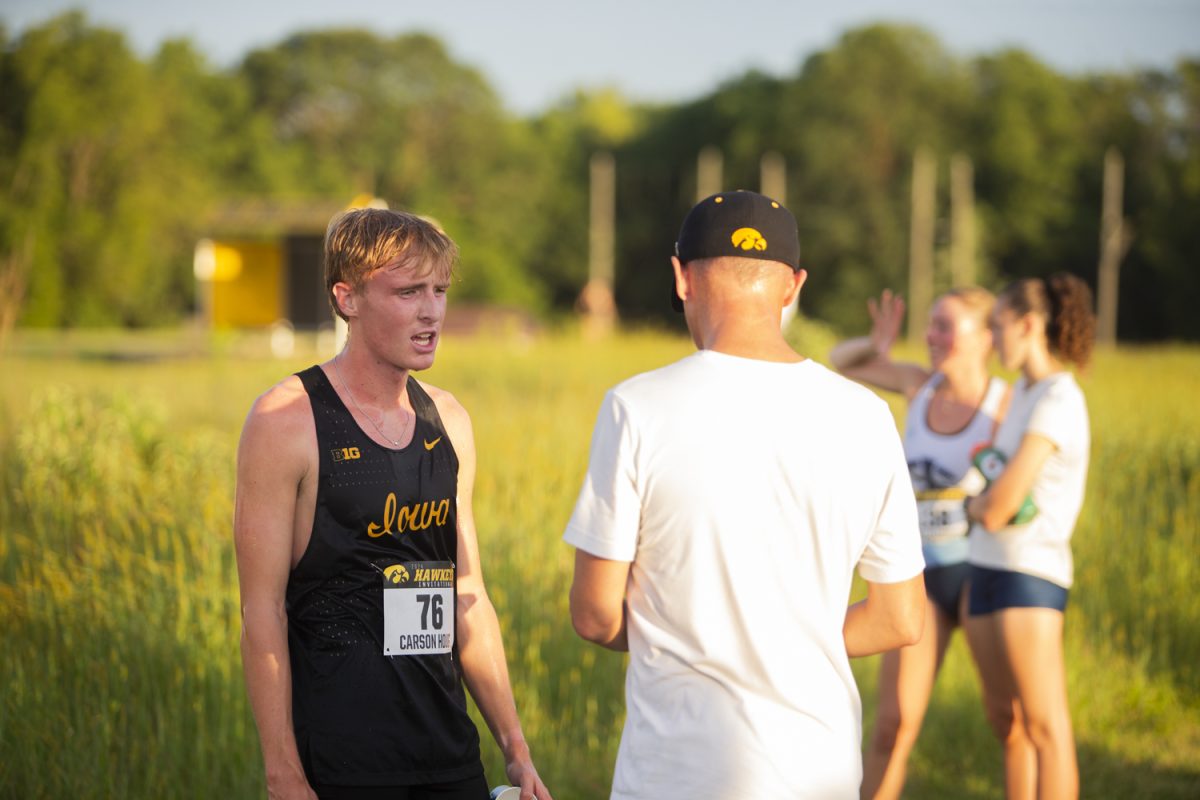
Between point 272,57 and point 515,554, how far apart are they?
52738 millimetres

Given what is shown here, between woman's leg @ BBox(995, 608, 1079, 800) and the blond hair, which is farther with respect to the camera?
the blond hair

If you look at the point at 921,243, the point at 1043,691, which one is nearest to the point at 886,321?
the point at 1043,691

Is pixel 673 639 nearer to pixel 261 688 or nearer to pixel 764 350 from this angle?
pixel 764 350

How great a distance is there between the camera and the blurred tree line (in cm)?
4406

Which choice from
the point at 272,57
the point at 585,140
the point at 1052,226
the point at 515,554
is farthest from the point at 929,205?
the point at 515,554

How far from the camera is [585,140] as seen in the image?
58188 millimetres

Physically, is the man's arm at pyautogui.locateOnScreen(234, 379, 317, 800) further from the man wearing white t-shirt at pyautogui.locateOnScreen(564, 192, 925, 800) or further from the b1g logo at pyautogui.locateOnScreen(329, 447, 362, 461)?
the man wearing white t-shirt at pyautogui.locateOnScreen(564, 192, 925, 800)

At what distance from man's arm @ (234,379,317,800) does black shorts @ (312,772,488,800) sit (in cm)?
6

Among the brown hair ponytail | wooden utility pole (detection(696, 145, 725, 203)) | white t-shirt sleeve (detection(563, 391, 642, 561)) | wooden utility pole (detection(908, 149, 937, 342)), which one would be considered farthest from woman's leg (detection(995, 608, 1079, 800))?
wooden utility pole (detection(696, 145, 725, 203))

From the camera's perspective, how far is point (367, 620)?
2506 mm

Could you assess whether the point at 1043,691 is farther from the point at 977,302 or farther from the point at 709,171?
the point at 709,171

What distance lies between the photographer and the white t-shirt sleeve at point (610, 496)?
2229mm

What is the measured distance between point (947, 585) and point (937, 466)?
1.47 ft

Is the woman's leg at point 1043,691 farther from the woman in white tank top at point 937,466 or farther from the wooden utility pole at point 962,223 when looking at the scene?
the wooden utility pole at point 962,223
